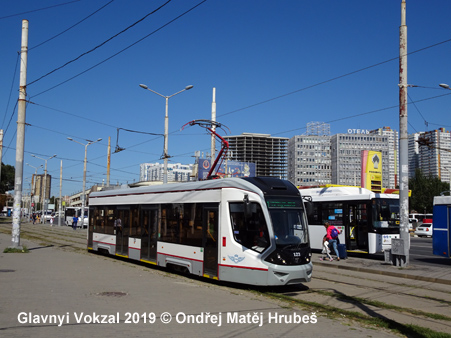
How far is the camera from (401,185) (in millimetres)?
17719

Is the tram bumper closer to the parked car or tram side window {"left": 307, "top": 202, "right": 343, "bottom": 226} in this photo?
tram side window {"left": 307, "top": 202, "right": 343, "bottom": 226}

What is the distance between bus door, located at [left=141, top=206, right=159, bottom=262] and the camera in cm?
1566

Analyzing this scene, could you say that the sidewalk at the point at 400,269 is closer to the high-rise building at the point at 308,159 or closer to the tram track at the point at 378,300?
the tram track at the point at 378,300

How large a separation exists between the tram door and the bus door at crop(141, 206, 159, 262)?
10.4 ft

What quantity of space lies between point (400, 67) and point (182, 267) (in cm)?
1149

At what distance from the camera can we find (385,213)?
66.5 feet

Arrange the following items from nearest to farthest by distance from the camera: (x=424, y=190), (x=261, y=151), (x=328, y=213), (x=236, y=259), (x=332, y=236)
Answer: (x=236, y=259) → (x=332, y=236) → (x=328, y=213) → (x=424, y=190) → (x=261, y=151)

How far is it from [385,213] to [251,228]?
10.7 meters

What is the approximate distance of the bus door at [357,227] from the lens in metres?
20.4

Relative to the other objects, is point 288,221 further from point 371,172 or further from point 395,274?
point 371,172

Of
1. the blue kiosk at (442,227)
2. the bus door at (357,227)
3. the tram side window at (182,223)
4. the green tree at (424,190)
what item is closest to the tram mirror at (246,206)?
the tram side window at (182,223)

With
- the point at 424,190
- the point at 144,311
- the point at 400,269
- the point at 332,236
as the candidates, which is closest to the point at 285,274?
the point at 144,311

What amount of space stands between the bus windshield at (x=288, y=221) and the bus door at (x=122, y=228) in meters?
7.89

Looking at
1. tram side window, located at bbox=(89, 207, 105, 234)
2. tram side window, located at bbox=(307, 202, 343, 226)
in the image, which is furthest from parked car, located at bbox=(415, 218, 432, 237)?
tram side window, located at bbox=(89, 207, 105, 234)
